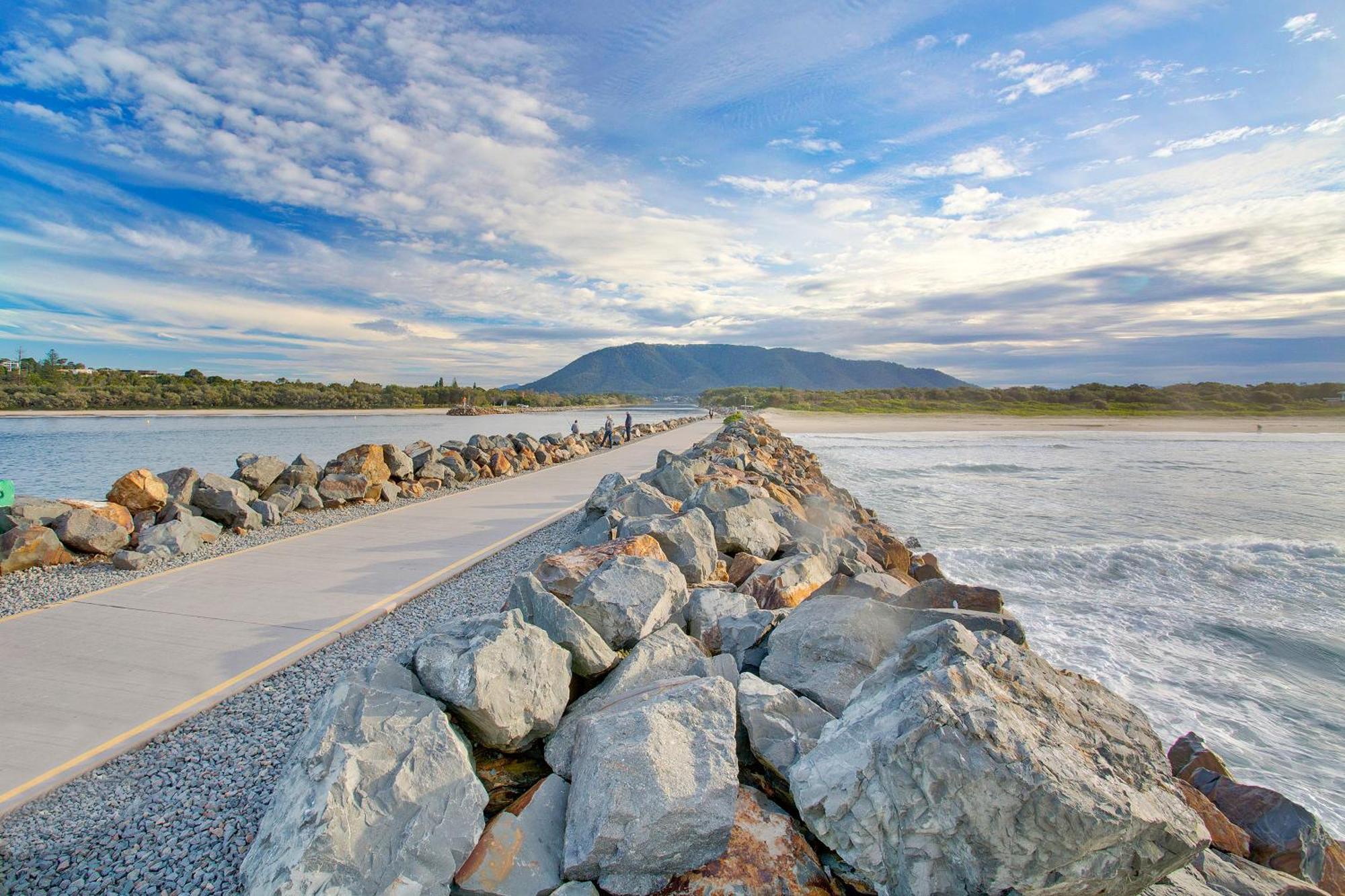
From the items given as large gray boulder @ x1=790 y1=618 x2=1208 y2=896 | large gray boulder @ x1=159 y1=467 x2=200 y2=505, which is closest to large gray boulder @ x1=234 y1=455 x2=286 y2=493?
large gray boulder @ x1=159 y1=467 x2=200 y2=505

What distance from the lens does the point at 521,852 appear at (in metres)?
2.53

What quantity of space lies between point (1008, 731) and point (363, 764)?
2.48 meters

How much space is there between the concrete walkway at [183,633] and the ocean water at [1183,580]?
690 cm

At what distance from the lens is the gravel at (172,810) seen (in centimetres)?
265

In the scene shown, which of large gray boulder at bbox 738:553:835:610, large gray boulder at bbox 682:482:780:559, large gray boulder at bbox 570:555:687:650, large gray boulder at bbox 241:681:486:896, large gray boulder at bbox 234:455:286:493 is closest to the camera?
large gray boulder at bbox 241:681:486:896

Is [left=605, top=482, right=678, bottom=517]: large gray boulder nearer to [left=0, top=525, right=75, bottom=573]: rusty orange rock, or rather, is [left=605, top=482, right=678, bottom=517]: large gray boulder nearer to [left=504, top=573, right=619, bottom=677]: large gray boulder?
[left=504, top=573, right=619, bottom=677]: large gray boulder

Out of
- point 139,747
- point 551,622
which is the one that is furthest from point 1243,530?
point 139,747

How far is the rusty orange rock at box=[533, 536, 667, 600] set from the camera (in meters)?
4.41

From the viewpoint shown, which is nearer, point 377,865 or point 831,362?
point 377,865

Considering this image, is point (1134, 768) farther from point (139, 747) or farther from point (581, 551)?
point (139, 747)

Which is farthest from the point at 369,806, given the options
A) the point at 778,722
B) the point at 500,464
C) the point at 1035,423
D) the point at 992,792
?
the point at 1035,423

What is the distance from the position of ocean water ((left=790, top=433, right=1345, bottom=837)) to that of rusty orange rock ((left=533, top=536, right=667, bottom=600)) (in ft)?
14.8

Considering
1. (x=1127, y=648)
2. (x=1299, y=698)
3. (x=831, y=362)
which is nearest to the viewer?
(x=1299, y=698)

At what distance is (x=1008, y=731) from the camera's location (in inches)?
89.6
